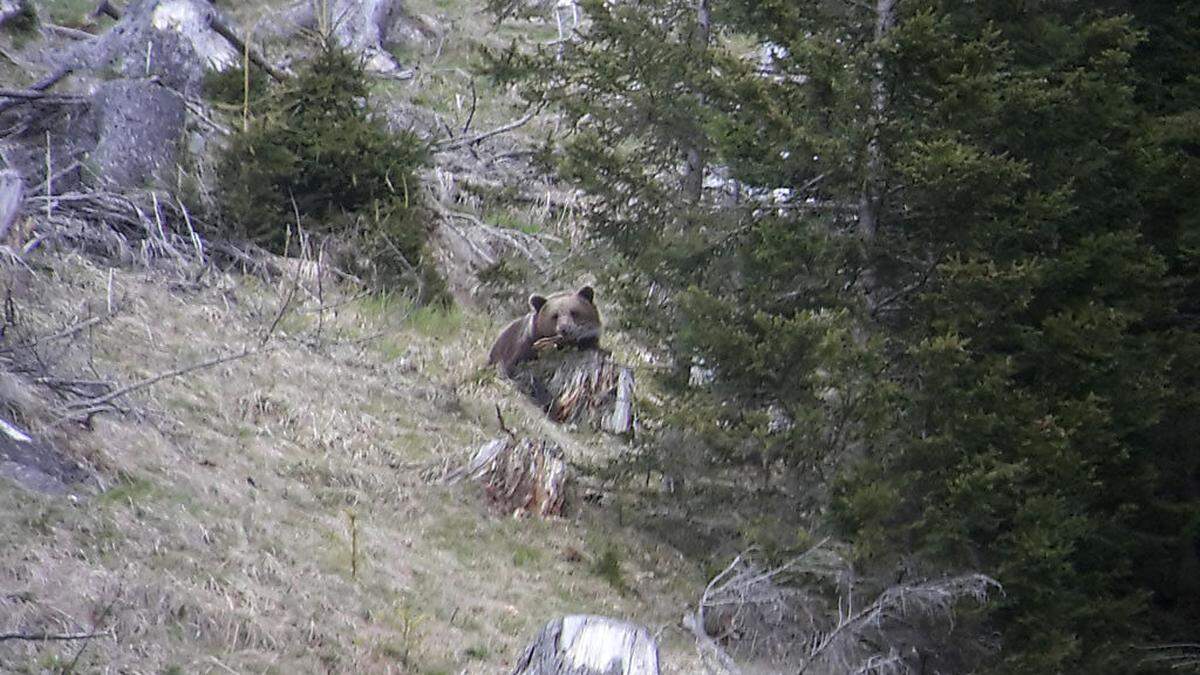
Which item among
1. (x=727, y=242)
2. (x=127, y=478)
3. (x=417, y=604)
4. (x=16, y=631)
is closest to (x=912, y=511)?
(x=727, y=242)

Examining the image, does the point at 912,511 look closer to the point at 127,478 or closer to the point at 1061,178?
the point at 1061,178

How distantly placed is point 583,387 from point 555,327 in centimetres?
62

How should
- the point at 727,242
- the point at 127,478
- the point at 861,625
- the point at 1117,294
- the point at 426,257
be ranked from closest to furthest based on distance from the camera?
the point at 127,478 < the point at 861,625 < the point at 727,242 < the point at 1117,294 < the point at 426,257

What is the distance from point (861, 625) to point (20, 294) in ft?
19.6

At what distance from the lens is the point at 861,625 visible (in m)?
8.38

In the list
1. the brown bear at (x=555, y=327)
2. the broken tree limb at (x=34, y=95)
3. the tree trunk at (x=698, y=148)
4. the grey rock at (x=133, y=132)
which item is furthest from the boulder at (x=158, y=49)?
the tree trunk at (x=698, y=148)

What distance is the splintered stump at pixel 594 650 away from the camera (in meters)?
5.04

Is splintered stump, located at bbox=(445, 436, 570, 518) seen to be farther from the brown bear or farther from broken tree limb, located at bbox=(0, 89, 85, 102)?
broken tree limb, located at bbox=(0, 89, 85, 102)

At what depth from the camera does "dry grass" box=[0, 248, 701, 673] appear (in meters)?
6.20

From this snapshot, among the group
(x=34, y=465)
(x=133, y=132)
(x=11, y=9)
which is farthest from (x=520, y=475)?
(x=11, y=9)

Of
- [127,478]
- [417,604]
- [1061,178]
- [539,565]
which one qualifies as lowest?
[539,565]

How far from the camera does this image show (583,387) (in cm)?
1152

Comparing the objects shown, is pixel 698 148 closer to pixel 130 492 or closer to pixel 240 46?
pixel 130 492

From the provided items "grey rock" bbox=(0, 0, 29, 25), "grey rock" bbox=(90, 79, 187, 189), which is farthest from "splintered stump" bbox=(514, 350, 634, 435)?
"grey rock" bbox=(0, 0, 29, 25)
